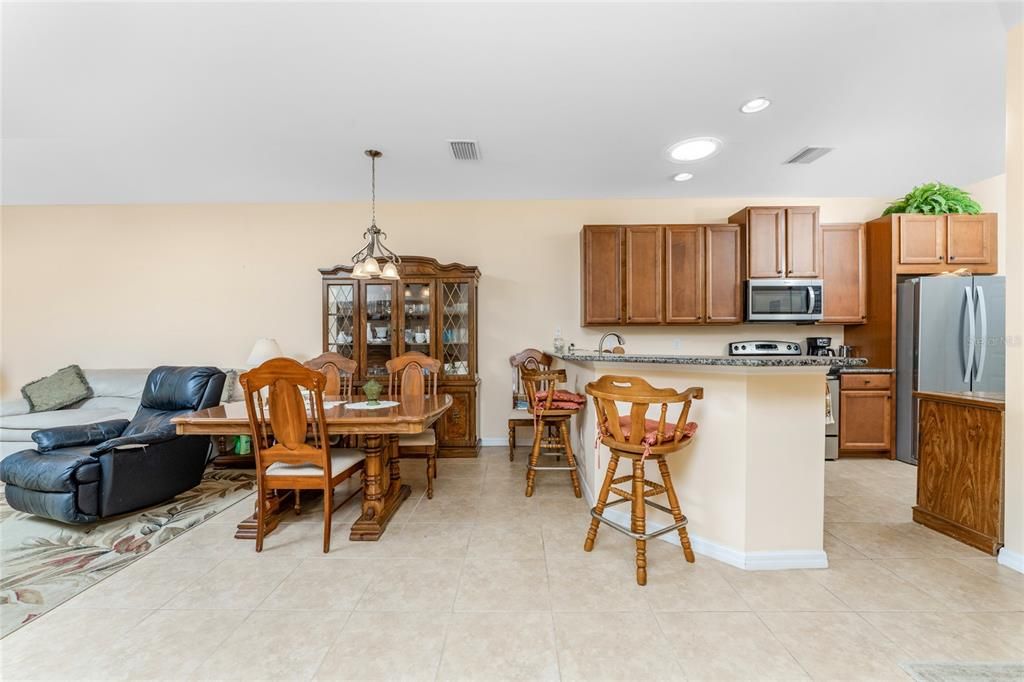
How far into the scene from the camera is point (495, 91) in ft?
7.89

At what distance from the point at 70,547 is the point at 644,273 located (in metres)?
4.53

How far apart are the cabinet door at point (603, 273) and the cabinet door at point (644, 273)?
10 centimetres

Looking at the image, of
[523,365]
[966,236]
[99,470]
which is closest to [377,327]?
[523,365]

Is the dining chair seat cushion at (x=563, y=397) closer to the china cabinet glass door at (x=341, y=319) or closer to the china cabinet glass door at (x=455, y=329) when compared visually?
the china cabinet glass door at (x=455, y=329)

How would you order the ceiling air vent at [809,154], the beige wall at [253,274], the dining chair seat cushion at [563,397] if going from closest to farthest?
the dining chair seat cushion at [563,397] → the ceiling air vent at [809,154] → the beige wall at [253,274]

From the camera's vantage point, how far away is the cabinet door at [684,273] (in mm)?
4020

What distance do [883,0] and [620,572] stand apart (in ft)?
9.38

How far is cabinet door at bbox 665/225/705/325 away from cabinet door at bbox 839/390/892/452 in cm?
155

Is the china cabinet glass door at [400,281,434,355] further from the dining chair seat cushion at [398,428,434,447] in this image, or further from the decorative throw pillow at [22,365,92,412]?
the decorative throw pillow at [22,365,92,412]

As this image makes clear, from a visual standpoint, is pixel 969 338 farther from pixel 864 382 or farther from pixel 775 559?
pixel 775 559

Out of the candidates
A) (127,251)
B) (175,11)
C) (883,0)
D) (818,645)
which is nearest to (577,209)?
(883,0)

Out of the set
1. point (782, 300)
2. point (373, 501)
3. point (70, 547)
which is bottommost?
point (70, 547)

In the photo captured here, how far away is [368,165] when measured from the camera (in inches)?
136

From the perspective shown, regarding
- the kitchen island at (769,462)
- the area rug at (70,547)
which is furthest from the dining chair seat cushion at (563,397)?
the area rug at (70,547)
